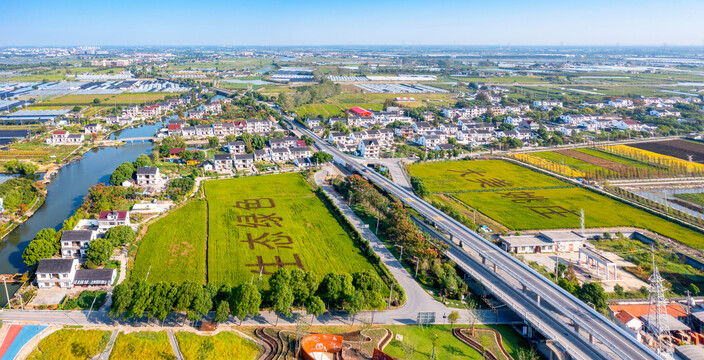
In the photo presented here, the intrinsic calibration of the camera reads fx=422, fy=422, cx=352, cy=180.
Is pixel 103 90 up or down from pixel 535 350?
up

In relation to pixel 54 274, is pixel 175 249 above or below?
below

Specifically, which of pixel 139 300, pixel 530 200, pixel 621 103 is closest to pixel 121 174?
pixel 139 300

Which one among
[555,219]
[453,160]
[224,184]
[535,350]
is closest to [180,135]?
[224,184]

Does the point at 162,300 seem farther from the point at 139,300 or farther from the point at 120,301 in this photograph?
the point at 120,301

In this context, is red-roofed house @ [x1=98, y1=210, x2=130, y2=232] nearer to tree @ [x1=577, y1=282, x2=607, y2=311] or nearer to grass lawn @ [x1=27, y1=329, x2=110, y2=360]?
grass lawn @ [x1=27, y1=329, x2=110, y2=360]

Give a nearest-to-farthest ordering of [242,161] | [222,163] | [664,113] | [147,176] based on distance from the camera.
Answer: [147,176] → [222,163] → [242,161] → [664,113]

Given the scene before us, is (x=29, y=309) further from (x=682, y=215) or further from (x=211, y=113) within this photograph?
(x=211, y=113)

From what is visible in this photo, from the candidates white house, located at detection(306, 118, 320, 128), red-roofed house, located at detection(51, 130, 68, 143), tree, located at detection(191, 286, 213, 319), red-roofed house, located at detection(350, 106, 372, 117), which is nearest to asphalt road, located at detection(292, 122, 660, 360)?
tree, located at detection(191, 286, 213, 319)
